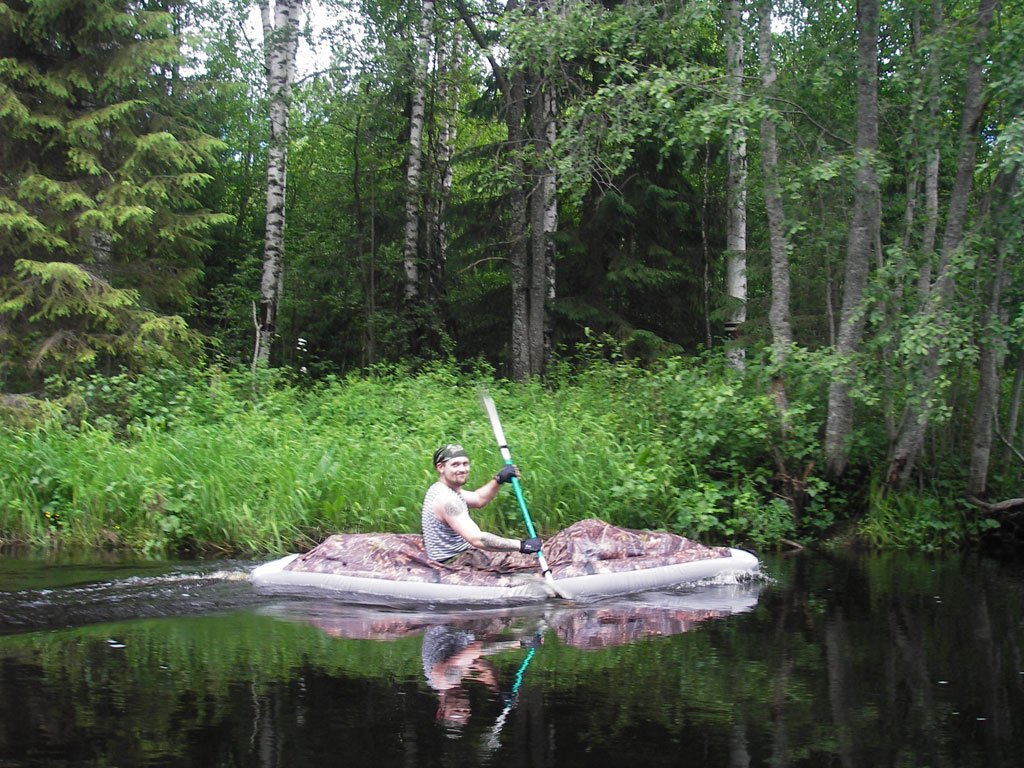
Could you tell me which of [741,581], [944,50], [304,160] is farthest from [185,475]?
[304,160]

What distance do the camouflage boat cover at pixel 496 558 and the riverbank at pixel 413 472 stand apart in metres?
1.66

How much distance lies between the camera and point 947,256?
32.1 feet

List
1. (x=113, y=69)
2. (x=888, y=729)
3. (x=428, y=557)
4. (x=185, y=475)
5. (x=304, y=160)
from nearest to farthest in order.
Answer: (x=888, y=729) → (x=428, y=557) → (x=185, y=475) → (x=113, y=69) → (x=304, y=160)

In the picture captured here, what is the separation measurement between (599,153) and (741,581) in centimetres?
575

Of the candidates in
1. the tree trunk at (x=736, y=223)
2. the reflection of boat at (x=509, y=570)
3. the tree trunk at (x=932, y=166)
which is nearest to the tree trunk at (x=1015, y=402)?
the tree trunk at (x=932, y=166)

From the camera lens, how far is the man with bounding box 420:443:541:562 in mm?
7695

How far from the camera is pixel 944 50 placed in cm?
959

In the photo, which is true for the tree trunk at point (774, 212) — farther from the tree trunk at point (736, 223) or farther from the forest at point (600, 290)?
the tree trunk at point (736, 223)

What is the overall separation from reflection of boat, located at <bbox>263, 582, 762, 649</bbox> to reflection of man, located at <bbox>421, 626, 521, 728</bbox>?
0.48 ft

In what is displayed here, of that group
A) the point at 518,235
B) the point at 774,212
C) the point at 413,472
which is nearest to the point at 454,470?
the point at 413,472

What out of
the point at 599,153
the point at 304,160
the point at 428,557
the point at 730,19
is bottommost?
Answer: the point at 428,557

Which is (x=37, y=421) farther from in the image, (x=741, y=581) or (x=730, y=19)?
(x=730, y=19)

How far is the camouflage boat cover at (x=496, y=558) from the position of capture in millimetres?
7793

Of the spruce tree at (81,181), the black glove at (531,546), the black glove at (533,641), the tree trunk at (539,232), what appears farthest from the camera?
the tree trunk at (539,232)
